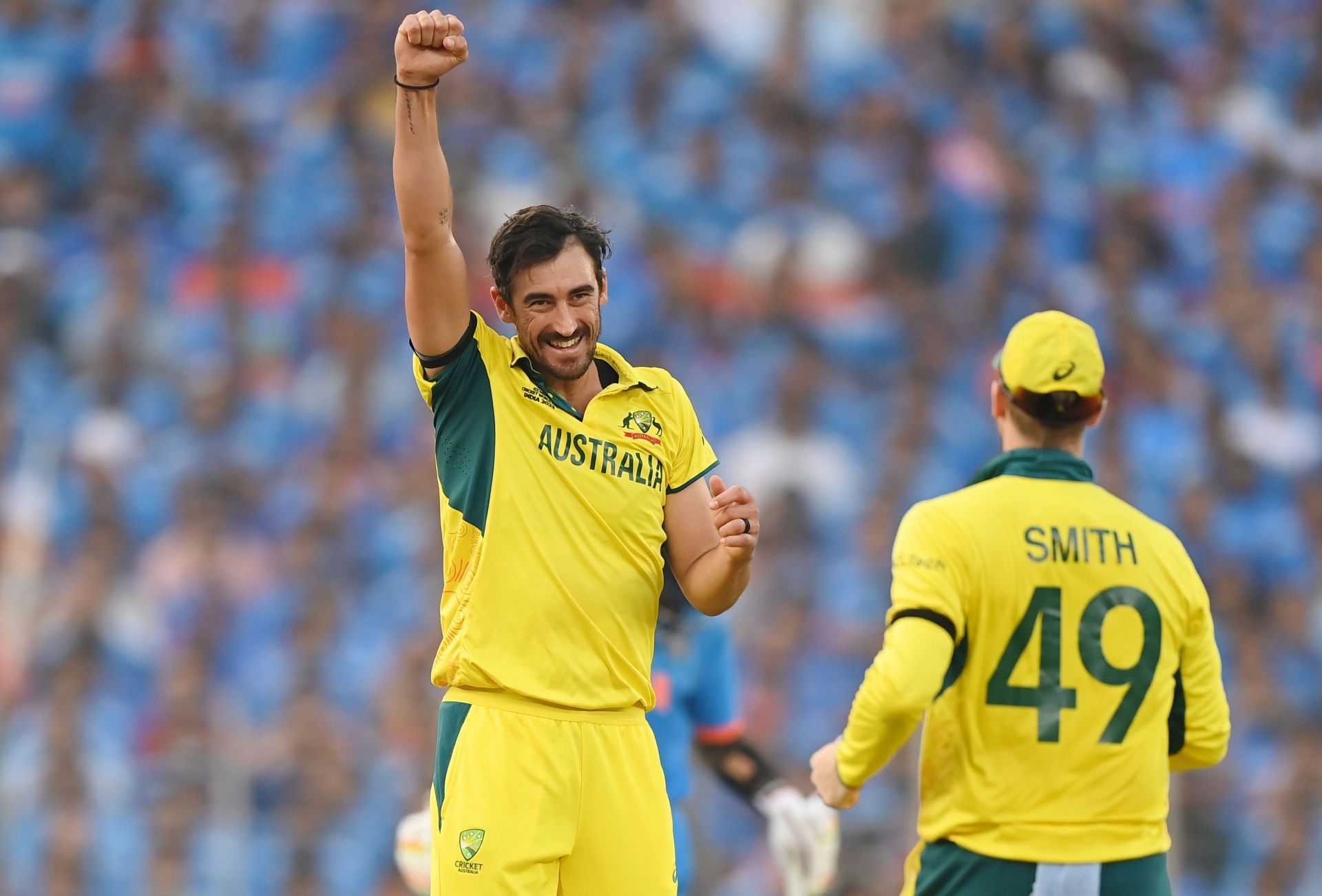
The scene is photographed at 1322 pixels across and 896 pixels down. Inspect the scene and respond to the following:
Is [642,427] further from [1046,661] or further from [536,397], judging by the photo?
[1046,661]

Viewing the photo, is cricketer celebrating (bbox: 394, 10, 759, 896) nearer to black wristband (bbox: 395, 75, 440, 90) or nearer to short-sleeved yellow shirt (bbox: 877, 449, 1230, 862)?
black wristband (bbox: 395, 75, 440, 90)

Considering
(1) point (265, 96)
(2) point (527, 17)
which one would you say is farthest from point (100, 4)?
(2) point (527, 17)

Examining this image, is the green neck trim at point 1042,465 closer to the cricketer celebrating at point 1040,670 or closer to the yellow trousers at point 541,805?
the cricketer celebrating at point 1040,670

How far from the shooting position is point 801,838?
20.0 feet

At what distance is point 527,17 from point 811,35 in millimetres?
1819

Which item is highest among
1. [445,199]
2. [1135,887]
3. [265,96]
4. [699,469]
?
[265,96]

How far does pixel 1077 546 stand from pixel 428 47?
5.96ft

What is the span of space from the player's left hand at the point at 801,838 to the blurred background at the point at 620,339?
1.02 m

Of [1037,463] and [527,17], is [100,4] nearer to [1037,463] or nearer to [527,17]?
[527,17]

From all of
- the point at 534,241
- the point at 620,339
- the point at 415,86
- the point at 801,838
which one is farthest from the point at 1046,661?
the point at 620,339

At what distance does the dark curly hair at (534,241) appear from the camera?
162 inches

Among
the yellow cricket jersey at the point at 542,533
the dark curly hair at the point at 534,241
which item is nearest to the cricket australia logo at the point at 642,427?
the yellow cricket jersey at the point at 542,533

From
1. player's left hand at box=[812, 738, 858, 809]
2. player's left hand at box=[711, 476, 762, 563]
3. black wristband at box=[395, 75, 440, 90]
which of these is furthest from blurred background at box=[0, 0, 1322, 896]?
black wristband at box=[395, 75, 440, 90]

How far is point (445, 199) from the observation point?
398 cm
